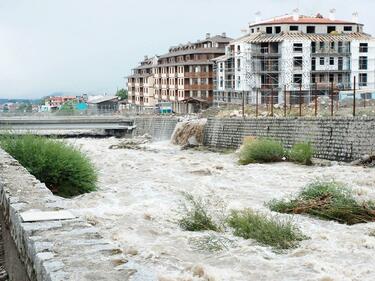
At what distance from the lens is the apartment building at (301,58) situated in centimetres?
6212

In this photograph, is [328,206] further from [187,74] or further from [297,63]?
[187,74]

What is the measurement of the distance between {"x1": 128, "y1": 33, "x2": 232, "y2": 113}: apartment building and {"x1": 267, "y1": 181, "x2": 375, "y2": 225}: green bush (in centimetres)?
5589

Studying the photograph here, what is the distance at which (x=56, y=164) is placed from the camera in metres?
16.0

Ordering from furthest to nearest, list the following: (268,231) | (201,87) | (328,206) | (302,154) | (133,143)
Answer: (201,87), (133,143), (302,154), (328,206), (268,231)

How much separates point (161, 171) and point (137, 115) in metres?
34.8

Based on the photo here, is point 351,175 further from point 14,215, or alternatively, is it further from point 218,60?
point 218,60

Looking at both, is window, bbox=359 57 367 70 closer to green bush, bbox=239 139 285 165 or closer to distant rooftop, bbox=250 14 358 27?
distant rooftop, bbox=250 14 358 27

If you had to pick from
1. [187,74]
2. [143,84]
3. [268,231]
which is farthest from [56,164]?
[143,84]

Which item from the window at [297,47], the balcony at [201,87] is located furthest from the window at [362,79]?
the balcony at [201,87]

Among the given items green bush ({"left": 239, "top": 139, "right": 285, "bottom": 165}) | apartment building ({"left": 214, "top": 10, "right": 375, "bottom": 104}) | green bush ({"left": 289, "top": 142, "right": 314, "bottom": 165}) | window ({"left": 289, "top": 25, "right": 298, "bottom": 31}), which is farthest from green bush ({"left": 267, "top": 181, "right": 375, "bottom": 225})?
window ({"left": 289, "top": 25, "right": 298, "bottom": 31})

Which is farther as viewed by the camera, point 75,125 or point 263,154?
point 75,125

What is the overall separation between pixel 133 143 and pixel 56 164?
2971 centimetres

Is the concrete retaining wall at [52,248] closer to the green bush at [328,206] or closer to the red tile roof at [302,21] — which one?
the green bush at [328,206]

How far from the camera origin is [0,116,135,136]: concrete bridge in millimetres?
53906
